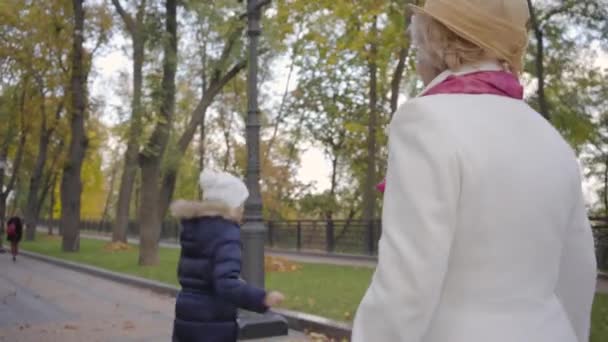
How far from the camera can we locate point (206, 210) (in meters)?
3.78

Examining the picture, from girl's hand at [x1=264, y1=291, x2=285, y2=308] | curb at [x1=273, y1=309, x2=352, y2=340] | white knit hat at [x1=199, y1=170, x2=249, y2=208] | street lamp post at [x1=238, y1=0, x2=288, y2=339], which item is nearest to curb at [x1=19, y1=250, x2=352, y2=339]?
curb at [x1=273, y1=309, x2=352, y2=340]

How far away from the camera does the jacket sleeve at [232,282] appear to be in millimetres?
3457

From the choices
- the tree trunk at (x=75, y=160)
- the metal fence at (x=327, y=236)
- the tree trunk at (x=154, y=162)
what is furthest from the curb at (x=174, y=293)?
the metal fence at (x=327, y=236)

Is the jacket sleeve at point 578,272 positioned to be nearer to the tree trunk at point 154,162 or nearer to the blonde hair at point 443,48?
the blonde hair at point 443,48

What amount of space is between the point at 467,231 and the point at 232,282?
2.26m

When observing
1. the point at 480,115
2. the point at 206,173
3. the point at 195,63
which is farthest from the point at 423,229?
the point at 195,63

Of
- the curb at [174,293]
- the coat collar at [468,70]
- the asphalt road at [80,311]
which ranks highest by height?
the coat collar at [468,70]

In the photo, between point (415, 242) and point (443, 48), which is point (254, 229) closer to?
point (443, 48)

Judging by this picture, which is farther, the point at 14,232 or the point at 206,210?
the point at 14,232

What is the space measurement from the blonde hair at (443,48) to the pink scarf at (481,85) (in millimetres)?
38

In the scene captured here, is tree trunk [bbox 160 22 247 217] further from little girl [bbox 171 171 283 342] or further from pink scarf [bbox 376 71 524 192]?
pink scarf [bbox 376 71 524 192]

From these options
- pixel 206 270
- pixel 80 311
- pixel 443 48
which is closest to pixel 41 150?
pixel 80 311

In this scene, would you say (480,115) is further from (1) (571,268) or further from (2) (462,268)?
(1) (571,268)

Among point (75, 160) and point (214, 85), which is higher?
point (214, 85)
